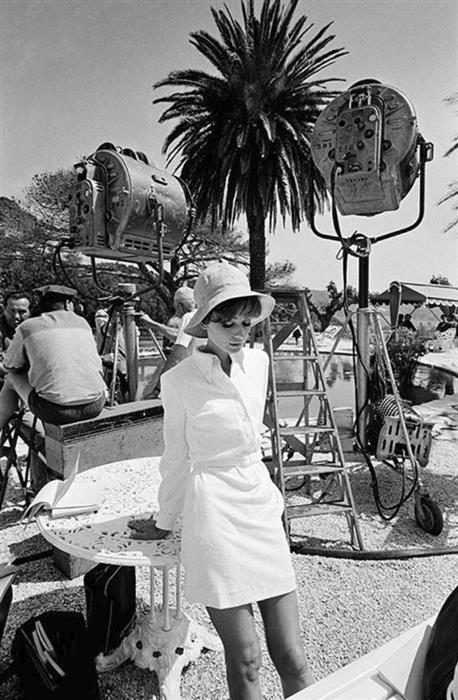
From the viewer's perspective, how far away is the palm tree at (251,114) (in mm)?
14805

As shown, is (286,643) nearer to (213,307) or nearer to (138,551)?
(138,551)

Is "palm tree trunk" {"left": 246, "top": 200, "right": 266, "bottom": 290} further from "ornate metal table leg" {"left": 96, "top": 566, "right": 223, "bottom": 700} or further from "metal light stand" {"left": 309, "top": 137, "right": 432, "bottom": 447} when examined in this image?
"ornate metal table leg" {"left": 96, "top": 566, "right": 223, "bottom": 700}

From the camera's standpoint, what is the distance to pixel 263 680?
199cm

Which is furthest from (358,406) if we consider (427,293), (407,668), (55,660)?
(427,293)

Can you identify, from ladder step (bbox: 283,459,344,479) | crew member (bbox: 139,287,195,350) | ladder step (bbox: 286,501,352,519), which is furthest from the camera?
crew member (bbox: 139,287,195,350)

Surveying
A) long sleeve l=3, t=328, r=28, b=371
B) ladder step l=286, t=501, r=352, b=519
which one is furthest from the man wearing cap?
ladder step l=286, t=501, r=352, b=519

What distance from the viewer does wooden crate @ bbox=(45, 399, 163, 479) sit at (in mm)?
2916

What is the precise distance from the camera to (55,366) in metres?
3.17

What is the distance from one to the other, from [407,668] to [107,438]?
2.44 metres

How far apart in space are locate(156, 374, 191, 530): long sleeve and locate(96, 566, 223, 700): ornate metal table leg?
1.49 feet

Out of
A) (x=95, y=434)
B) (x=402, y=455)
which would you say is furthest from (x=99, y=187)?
(x=402, y=455)

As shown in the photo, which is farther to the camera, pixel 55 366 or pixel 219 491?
pixel 55 366

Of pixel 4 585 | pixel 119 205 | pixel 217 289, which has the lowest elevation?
pixel 4 585

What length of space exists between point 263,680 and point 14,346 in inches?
96.3
